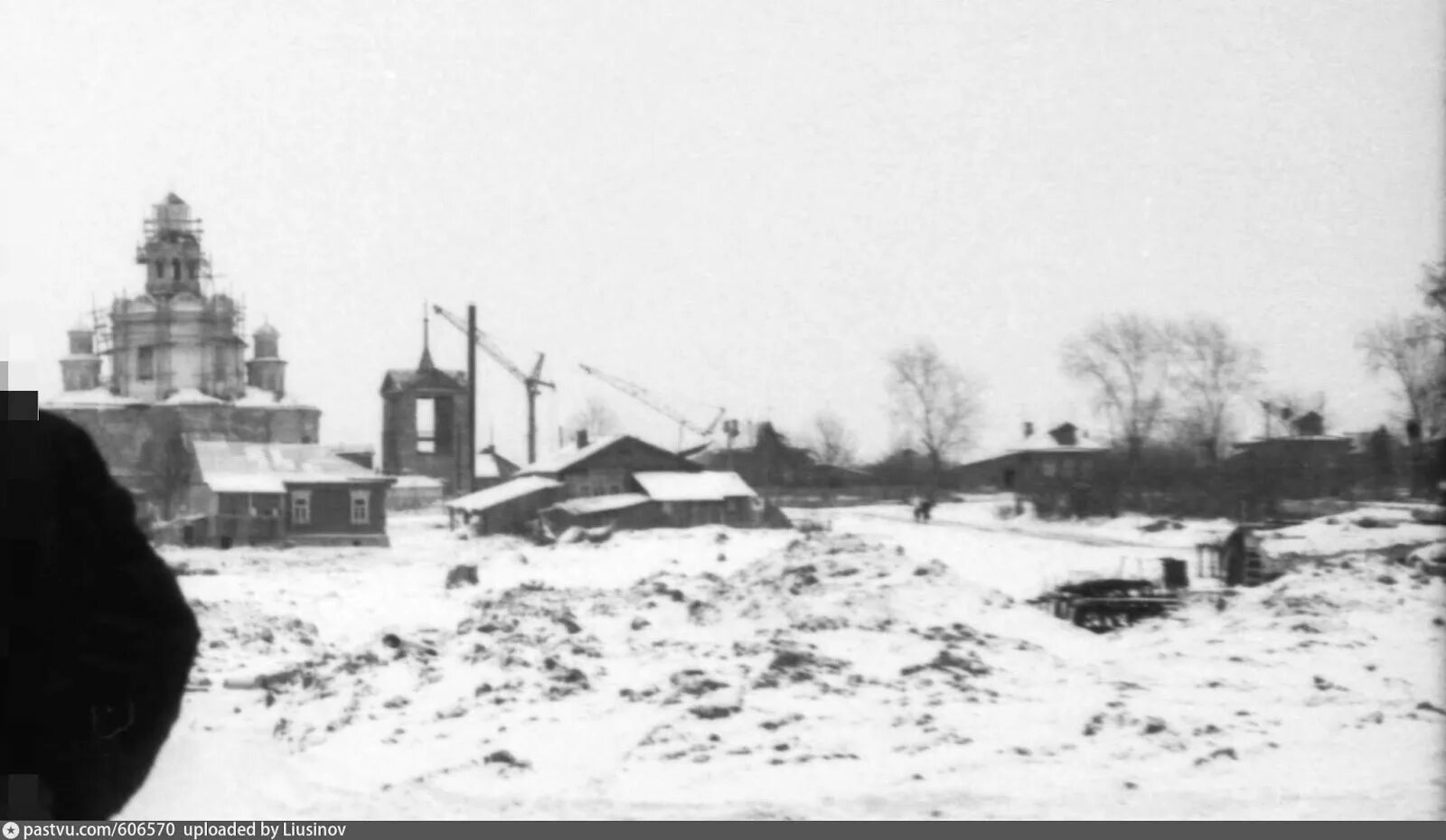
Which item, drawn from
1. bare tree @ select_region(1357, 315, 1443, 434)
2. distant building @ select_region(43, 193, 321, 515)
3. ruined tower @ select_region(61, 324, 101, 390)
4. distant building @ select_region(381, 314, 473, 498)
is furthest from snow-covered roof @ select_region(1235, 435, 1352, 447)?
ruined tower @ select_region(61, 324, 101, 390)

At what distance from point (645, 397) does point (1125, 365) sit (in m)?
A: 1.48

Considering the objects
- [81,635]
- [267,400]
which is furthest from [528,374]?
[81,635]

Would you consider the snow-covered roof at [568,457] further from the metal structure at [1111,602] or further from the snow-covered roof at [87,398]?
the metal structure at [1111,602]

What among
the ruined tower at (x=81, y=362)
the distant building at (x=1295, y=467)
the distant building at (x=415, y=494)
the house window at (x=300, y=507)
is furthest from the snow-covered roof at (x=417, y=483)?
the distant building at (x=1295, y=467)

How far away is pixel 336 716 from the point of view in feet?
11.7

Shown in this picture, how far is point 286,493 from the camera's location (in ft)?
12.9

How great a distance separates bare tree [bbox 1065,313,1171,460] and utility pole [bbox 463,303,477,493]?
5.95ft

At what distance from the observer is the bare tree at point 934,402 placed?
397 centimetres

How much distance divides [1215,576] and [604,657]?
185cm

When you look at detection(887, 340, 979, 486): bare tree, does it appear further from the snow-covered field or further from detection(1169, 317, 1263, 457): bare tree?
detection(1169, 317, 1263, 457): bare tree

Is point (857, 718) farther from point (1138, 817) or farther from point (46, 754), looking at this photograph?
point (46, 754)

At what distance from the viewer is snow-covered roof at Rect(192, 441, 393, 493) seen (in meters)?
3.80
